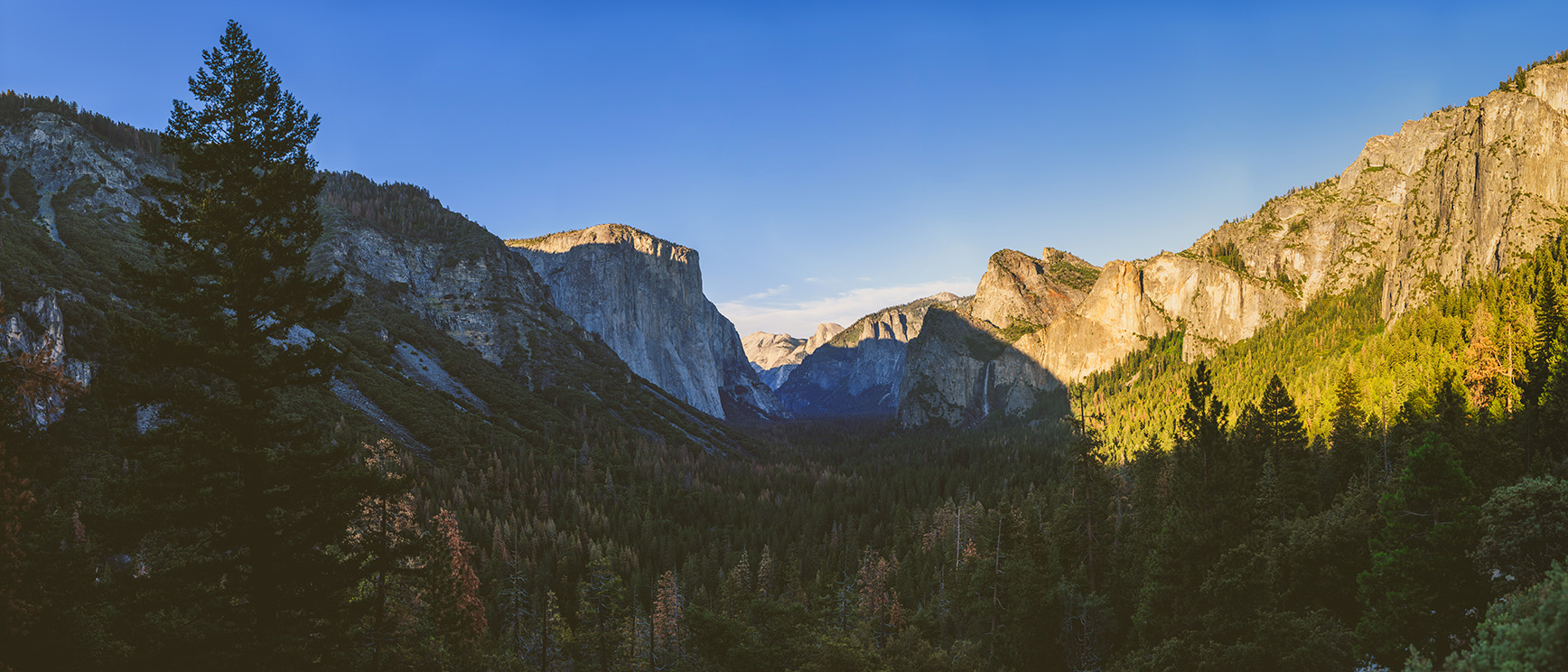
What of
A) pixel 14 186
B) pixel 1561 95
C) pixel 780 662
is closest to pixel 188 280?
pixel 780 662

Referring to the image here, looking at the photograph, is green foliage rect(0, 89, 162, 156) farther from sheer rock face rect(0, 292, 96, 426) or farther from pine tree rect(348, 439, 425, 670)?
pine tree rect(348, 439, 425, 670)

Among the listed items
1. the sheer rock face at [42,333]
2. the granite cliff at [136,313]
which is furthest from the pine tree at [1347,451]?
the granite cliff at [136,313]

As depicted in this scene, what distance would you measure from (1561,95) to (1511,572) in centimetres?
15222

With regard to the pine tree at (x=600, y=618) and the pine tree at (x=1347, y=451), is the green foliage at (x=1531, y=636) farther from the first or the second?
the pine tree at (x=1347, y=451)

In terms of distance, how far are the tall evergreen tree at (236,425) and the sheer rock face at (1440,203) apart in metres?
147

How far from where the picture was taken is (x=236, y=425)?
17.2 m

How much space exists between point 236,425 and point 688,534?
295 feet

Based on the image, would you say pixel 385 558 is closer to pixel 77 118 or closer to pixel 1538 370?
pixel 1538 370

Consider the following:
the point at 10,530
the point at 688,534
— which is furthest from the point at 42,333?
the point at 10,530

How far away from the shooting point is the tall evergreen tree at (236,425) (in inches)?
642

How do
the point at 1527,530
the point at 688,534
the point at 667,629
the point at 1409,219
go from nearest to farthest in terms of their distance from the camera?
1. the point at 1527,530
2. the point at 667,629
3. the point at 688,534
4. the point at 1409,219

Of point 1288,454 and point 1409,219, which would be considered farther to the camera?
point 1409,219

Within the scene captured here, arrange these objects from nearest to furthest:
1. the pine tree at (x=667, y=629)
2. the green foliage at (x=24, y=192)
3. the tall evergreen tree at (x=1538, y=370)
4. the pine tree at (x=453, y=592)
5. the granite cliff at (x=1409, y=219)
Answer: the pine tree at (x=453, y=592)
the tall evergreen tree at (x=1538, y=370)
the pine tree at (x=667, y=629)
the granite cliff at (x=1409, y=219)
the green foliage at (x=24, y=192)

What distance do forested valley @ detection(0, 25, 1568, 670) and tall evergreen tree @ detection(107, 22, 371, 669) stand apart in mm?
79
